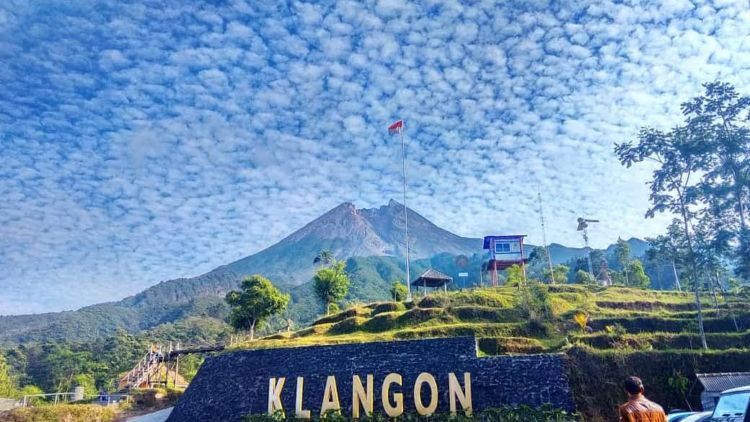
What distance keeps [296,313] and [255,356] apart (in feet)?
257

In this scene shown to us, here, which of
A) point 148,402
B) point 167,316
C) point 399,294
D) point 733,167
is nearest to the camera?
point 148,402

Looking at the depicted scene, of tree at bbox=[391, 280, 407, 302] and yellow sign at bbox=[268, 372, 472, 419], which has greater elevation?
tree at bbox=[391, 280, 407, 302]

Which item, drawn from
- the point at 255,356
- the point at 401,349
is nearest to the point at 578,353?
the point at 401,349

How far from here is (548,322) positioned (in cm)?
2623

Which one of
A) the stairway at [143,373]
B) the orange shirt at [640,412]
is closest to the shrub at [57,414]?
the stairway at [143,373]

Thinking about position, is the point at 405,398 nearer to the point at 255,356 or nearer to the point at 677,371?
the point at 255,356

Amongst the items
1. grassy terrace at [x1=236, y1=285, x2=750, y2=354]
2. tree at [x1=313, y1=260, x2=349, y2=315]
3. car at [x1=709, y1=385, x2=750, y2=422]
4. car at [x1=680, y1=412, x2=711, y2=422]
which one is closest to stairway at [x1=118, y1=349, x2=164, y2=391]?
grassy terrace at [x1=236, y1=285, x2=750, y2=354]

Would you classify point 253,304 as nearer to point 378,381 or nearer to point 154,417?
point 154,417

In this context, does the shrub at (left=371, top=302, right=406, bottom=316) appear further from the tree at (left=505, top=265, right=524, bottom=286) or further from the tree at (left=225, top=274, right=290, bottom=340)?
the tree at (left=505, top=265, right=524, bottom=286)

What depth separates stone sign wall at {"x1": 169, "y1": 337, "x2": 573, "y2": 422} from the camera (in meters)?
14.4

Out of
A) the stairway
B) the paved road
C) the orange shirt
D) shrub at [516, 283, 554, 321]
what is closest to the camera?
the orange shirt

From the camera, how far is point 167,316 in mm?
114250

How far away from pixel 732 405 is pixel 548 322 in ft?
58.8

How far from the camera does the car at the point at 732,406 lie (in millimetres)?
8359
